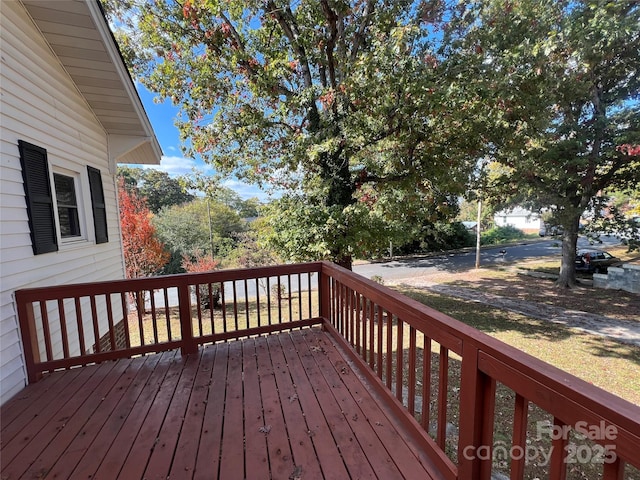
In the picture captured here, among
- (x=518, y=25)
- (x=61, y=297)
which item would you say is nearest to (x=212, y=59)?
(x=61, y=297)

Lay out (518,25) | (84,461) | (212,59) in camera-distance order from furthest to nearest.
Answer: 1. (212,59)
2. (518,25)
3. (84,461)

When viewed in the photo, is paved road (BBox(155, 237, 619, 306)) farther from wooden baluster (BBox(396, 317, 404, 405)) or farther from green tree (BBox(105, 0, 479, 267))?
wooden baluster (BBox(396, 317, 404, 405))

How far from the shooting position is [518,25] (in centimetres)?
527

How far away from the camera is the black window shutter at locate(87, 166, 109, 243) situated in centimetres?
396

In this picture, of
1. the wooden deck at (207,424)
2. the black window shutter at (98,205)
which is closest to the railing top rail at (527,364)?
the wooden deck at (207,424)

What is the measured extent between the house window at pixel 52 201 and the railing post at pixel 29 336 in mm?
519

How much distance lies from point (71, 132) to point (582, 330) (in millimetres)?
10429

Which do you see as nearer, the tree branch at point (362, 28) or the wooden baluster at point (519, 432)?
the wooden baluster at point (519, 432)

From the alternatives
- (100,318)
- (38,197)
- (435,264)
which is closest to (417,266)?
(435,264)

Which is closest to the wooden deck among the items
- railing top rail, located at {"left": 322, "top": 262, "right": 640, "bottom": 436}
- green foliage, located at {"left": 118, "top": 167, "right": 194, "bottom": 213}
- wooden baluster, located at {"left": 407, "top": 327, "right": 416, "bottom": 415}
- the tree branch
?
wooden baluster, located at {"left": 407, "top": 327, "right": 416, "bottom": 415}

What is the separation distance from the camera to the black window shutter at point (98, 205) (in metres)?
3.96

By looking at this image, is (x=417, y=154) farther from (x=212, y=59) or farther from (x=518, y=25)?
(x=212, y=59)

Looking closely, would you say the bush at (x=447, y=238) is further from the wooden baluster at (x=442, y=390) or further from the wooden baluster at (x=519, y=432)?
the wooden baluster at (x=519, y=432)

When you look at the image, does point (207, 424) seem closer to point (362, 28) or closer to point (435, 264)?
point (362, 28)
